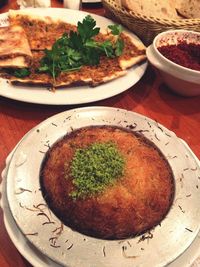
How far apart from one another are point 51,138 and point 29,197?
216 millimetres

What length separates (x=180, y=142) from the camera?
1.01 meters

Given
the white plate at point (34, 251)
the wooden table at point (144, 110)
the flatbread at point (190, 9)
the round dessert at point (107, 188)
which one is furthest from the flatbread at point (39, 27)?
the white plate at point (34, 251)

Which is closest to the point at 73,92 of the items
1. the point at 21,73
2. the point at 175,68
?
the point at 21,73

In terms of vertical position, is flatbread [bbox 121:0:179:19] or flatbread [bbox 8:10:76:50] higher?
flatbread [bbox 121:0:179:19]

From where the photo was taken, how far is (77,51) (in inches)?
57.7

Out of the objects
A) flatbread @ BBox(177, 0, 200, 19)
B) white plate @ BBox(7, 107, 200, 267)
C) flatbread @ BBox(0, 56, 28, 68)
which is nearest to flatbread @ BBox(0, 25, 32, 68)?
flatbread @ BBox(0, 56, 28, 68)

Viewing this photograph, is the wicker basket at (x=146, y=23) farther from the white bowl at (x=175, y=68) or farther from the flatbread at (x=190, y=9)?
the flatbread at (x=190, y=9)

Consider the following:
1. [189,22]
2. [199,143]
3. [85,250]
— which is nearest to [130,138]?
[85,250]

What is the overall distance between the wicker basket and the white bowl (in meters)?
0.06

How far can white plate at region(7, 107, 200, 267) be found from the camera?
29.2 inches

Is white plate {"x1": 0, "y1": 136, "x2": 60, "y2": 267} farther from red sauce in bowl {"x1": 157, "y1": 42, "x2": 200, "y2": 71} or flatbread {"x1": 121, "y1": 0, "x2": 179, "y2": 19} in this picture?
flatbread {"x1": 121, "y1": 0, "x2": 179, "y2": 19}

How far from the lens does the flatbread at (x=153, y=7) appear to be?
5.24 feet

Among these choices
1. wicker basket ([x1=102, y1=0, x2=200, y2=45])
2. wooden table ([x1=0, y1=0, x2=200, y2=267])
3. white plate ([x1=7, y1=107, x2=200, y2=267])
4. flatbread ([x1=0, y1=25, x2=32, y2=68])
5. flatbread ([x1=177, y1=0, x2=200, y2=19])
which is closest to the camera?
white plate ([x1=7, y1=107, x2=200, y2=267])

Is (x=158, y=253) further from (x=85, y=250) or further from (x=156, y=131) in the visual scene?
(x=156, y=131)
